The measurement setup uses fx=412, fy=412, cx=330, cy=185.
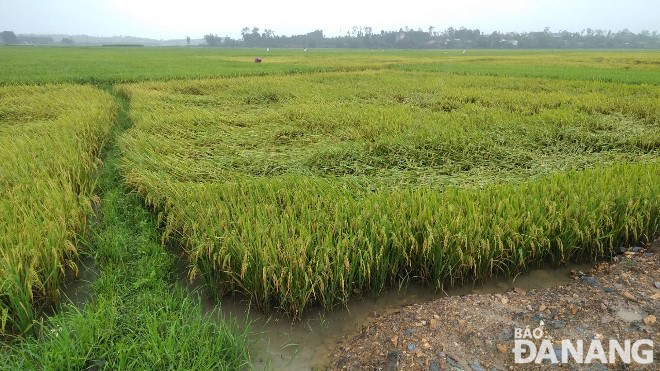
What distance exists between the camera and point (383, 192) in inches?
142

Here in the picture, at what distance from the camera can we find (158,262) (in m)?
2.95

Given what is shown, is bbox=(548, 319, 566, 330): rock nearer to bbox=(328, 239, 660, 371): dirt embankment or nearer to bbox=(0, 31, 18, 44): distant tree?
bbox=(328, 239, 660, 371): dirt embankment

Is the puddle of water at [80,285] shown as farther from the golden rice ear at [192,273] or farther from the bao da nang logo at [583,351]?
the bao da nang logo at [583,351]

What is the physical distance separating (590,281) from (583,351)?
860mm

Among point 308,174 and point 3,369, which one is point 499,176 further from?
point 3,369

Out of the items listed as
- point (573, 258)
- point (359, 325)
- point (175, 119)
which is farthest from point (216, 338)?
point (175, 119)

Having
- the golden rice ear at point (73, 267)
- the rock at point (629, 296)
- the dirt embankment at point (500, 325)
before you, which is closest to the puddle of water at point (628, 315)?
the dirt embankment at point (500, 325)

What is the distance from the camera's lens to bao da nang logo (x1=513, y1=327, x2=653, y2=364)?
195 cm

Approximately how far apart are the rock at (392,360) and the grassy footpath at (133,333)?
717 millimetres

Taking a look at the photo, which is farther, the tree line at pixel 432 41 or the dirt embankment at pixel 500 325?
the tree line at pixel 432 41

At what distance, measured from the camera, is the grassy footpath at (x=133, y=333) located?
6.37 ft

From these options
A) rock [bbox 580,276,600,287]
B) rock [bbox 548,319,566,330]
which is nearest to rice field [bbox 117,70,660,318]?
rock [bbox 580,276,600,287]

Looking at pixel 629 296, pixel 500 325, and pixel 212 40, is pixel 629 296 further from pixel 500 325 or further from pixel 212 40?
pixel 212 40

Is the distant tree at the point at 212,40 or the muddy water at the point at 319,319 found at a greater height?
the distant tree at the point at 212,40
